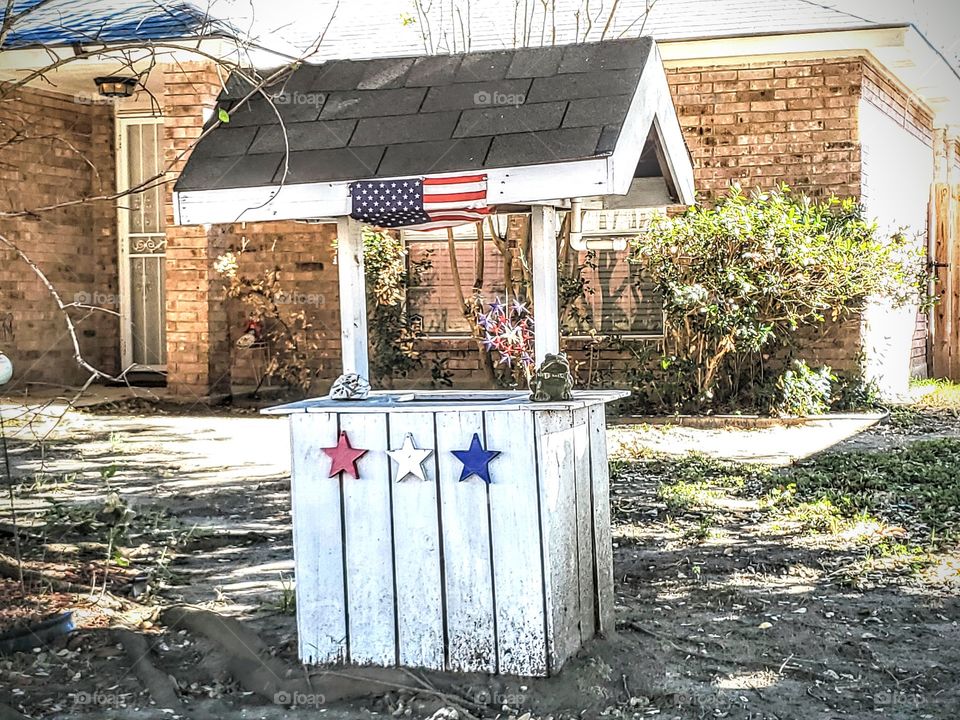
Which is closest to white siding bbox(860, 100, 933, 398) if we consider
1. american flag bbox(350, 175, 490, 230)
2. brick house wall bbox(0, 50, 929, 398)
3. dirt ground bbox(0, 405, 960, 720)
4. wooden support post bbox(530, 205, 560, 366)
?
brick house wall bbox(0, 50, 929, 398)

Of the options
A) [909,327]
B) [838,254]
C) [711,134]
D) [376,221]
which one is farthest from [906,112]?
[376,221]

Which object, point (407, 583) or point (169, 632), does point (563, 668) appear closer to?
point (407, 583)

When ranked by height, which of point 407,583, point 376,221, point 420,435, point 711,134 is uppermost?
point 711,134

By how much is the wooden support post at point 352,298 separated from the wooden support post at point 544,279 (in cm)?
73

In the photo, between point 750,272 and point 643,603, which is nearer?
point 643,603

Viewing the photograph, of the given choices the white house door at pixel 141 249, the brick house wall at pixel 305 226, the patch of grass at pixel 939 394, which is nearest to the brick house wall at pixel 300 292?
the brick house wall at pixel 305 226

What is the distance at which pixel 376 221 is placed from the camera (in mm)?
4641

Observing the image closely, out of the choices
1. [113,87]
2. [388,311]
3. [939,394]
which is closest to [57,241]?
[113,87]

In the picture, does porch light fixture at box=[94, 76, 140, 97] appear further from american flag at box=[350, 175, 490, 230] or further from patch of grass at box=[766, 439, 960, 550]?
american flag at box=[350, 175, 490, 230]

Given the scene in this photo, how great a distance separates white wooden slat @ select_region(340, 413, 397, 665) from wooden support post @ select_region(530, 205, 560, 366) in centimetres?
74

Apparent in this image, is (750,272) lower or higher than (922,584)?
higher

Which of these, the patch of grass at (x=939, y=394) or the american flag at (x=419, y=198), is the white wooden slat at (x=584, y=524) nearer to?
the american flag at (x=419, y=198)

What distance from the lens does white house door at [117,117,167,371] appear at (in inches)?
570

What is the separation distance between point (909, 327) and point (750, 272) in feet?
15.2
